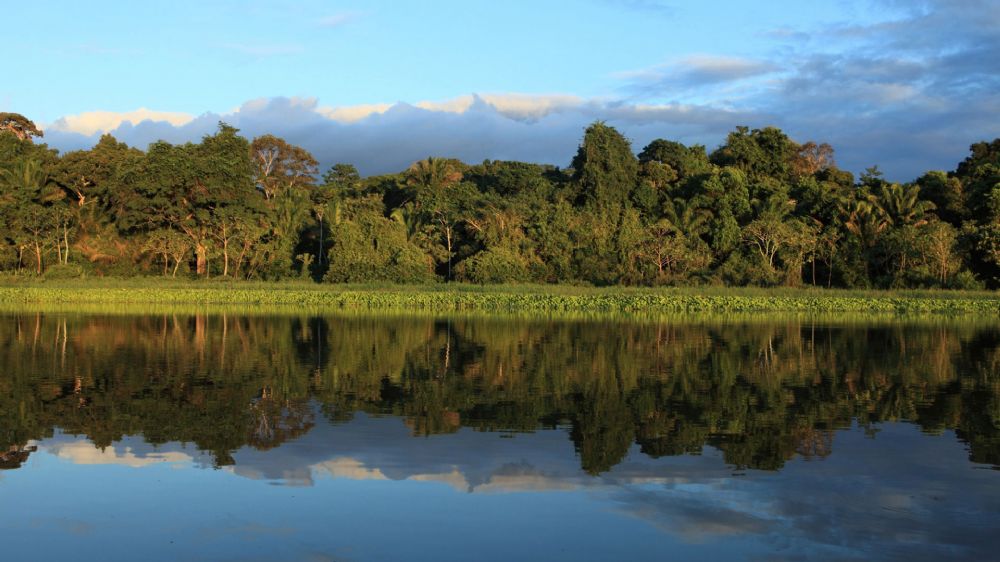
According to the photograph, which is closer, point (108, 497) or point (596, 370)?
point (108, 497)

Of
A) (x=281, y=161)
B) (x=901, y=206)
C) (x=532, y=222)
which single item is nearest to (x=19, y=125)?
(x=281, y=161)

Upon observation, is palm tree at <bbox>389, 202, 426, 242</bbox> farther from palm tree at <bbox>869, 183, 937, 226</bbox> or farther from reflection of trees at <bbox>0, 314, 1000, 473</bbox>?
reflection of trees at <bbox>0, 314, 1000, 473</bbox>

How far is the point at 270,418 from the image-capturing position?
522 inches

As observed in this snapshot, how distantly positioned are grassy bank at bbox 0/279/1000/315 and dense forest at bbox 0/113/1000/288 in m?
4.64

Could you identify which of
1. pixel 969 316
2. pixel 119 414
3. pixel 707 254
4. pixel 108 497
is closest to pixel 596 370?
pixel 119 414

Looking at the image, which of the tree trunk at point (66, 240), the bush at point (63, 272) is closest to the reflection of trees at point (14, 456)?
the bush at point (63, 272)

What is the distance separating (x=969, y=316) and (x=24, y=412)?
3647 centimetres

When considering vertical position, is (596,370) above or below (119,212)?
below

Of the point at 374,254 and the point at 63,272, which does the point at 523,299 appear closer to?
the point at 374,254

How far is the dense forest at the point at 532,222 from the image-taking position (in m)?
51.3

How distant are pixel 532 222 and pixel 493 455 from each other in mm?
44546

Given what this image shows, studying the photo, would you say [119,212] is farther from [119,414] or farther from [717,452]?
[717,452]

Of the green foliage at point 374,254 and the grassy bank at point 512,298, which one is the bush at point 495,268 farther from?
the grassy bank at point 512,298

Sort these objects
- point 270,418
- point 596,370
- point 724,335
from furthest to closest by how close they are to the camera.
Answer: point 724,335 < point 596,370 < point 270,418
